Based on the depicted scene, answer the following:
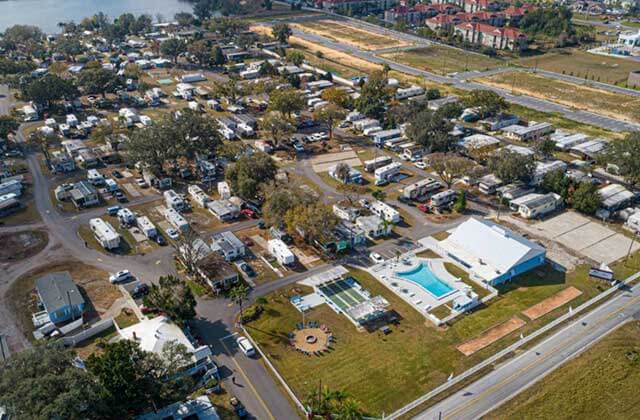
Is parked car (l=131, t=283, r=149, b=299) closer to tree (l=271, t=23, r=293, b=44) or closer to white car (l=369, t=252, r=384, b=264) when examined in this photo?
white car (l=369, t=252, r=384, b=264)

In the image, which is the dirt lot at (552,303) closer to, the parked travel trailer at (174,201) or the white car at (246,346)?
the white car at (246,346)

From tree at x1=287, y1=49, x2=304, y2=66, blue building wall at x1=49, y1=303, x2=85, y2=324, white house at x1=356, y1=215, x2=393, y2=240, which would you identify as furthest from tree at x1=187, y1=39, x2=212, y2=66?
blue building wall at x1=49, y1=303, x2=85, y2=324

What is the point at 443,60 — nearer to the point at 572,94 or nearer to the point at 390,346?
the point at 572,94

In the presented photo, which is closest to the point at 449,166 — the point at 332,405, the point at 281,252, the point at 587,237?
the point at 587,237

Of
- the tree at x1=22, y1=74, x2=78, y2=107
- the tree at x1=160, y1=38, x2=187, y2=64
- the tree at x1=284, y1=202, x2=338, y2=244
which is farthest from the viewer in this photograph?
the tree at x1=160, y1=38, x2=187, y2=64

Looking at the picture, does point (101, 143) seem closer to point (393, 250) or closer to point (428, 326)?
point (393, 250)

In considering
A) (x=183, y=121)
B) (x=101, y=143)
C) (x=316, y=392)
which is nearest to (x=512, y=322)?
(x=316, y=392)
